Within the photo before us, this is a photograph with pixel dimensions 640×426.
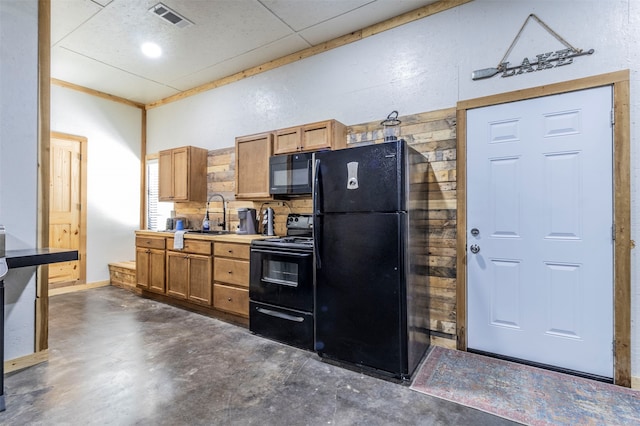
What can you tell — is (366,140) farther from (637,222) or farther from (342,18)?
(637,222)

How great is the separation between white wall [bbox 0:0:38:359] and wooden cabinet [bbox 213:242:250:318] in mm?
1537

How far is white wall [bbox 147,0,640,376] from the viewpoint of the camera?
2.27 metres

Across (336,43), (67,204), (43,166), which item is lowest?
(67,204)

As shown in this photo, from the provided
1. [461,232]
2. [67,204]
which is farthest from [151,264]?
[461,232]

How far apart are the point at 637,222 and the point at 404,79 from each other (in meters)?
2.13

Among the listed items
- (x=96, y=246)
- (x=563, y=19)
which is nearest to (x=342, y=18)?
(x=563, y=19)

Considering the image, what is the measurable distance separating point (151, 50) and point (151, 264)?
8.89ft

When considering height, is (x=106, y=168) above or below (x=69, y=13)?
below

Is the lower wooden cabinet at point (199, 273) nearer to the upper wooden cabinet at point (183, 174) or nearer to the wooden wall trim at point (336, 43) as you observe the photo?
the upper wooden cabinet at point (183, 174)

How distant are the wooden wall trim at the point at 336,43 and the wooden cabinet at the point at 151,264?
2360mm

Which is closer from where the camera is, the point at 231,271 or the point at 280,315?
the point at 280,315

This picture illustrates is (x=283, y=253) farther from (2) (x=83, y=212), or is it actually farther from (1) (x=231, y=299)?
(2) (x=83, y=212)

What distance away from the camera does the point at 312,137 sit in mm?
3355

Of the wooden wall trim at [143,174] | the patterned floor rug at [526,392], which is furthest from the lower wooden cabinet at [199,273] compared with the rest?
the patterned floor rug at [526,392]
